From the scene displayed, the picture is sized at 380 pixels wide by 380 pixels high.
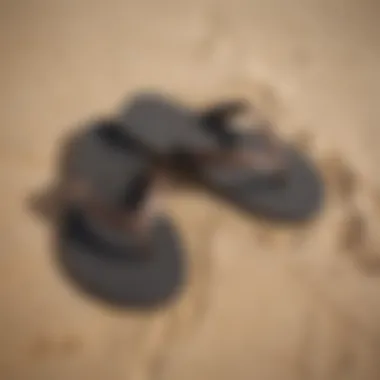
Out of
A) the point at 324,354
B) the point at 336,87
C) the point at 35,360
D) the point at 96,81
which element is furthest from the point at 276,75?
the point at 35,360

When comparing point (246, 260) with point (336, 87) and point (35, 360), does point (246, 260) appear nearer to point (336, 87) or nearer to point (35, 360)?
point (35, 360)

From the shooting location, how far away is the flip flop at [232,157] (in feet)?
3.20

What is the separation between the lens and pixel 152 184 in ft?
3.10

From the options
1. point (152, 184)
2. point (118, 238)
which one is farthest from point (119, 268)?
point (152, 184)

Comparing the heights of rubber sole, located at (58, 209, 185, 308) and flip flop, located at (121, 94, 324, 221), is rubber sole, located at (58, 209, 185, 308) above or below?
below

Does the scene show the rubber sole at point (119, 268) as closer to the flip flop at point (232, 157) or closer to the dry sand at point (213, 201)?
the dry sand at point (213, 201)

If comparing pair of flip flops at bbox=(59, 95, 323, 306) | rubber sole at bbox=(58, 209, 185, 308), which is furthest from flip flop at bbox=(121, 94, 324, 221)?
rubber sole at bbox=(58, 209, 185, 308)

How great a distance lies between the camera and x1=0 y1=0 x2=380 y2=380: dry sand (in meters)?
0.81

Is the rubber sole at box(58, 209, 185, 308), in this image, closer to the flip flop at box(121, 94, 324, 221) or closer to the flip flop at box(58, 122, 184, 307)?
the flip flop at box(58, 122, 184, 307)

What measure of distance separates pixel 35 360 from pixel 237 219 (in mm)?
354

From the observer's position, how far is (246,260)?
3.01 ft

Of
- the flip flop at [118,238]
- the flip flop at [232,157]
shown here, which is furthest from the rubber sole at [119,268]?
the flip flop at [232,157]

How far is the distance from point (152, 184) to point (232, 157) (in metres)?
0.13

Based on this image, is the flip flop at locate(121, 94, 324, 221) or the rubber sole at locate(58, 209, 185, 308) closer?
the rubber sole at locate(58, 209, 185, 308)
